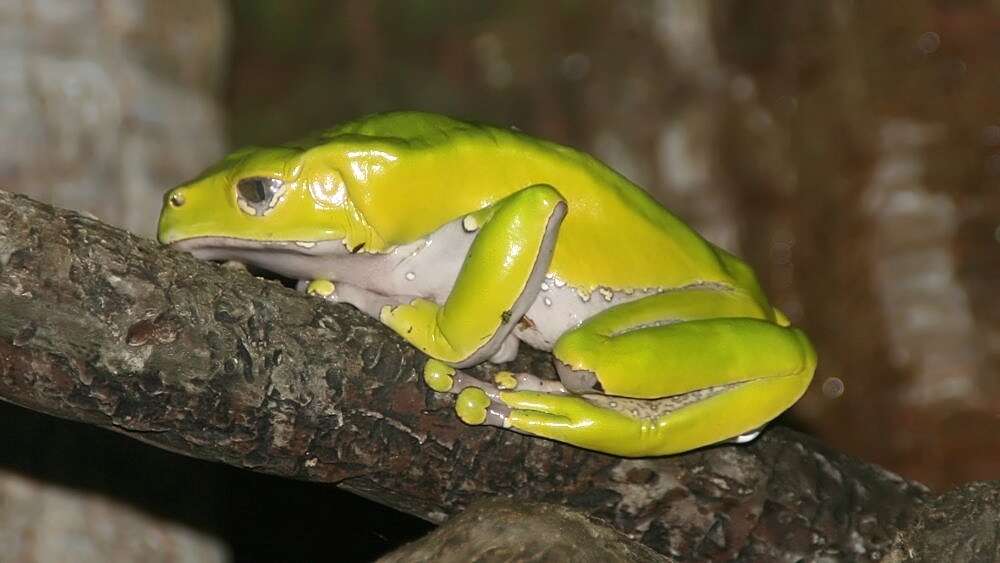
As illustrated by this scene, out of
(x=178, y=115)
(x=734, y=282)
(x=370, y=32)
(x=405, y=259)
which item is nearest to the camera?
(x=405, y=259)

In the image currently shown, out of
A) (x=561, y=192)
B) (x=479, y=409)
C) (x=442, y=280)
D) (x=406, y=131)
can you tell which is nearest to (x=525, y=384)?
(x=479, y=409)

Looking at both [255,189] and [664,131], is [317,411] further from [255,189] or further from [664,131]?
[664,131]

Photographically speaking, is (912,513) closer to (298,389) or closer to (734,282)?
(734,282)

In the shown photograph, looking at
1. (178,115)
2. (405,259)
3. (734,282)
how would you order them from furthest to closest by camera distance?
1. (178,115)
2. (734,282)
3. (405,259)

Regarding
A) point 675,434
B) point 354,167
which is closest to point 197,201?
point 354,167

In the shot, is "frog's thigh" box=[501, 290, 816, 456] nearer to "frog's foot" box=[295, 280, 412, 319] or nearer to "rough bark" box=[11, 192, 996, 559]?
"rough bark" box=[11, 192, 996, 559]

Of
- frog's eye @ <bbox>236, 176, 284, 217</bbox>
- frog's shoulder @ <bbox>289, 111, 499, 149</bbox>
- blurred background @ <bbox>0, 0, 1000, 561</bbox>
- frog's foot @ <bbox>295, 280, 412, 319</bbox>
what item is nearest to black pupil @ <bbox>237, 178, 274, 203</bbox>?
frog's eye @ <bbox>236, 176, 284, 217</bbox>

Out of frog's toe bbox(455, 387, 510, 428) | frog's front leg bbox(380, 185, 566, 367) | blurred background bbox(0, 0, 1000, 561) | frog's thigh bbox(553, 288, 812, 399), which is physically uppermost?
frog's front leg bbox(380, 185, 566, 367)
